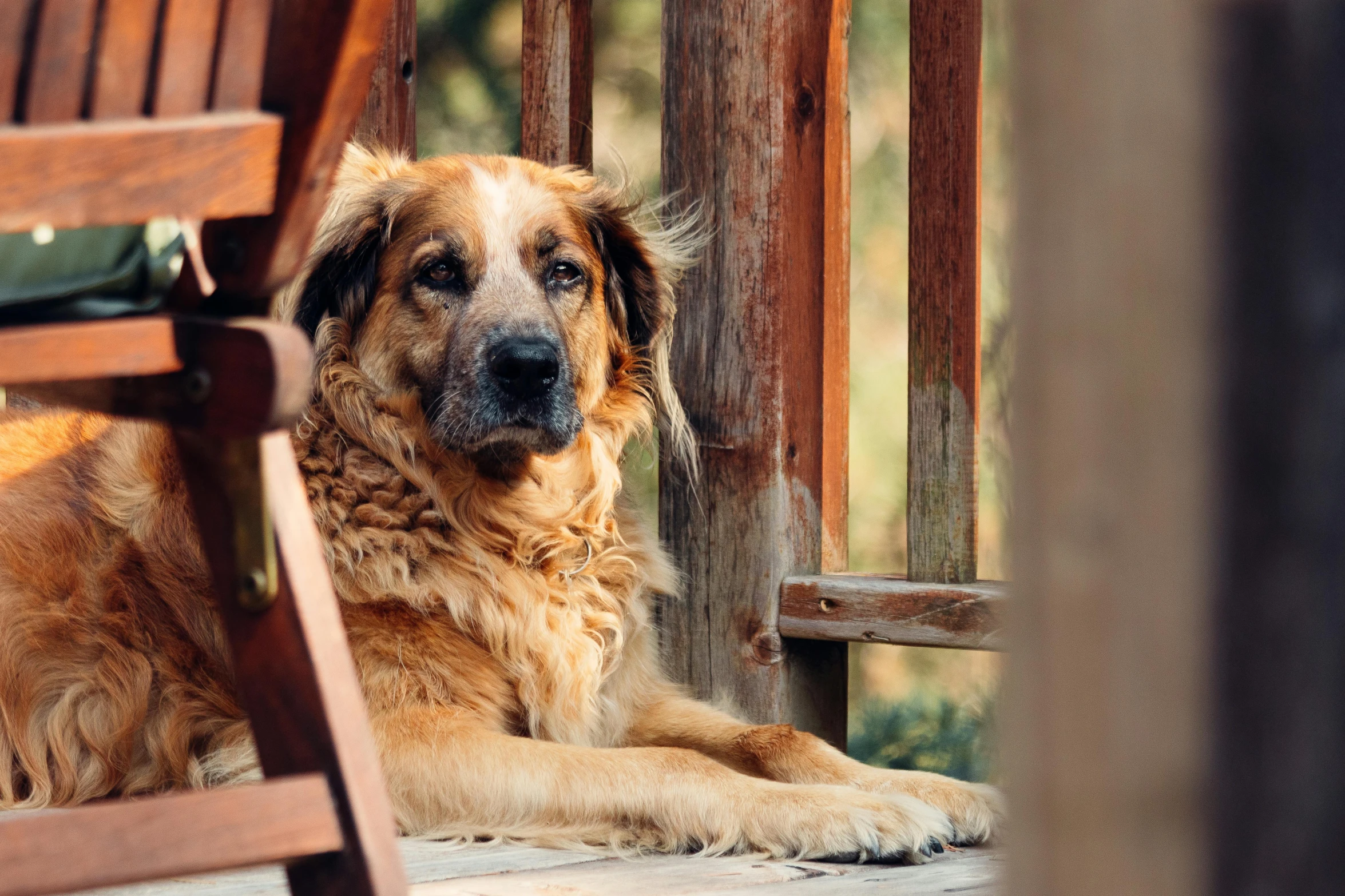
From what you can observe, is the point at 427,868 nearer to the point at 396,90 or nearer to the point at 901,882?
the point at 901,882

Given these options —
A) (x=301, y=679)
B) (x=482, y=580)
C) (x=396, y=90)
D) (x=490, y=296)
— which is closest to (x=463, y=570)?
(x=482, y=580)

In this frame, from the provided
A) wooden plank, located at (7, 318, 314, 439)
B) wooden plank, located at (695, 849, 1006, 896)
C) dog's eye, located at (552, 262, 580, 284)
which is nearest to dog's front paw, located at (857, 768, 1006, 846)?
wooden plank, located at (695, 849, 1006, 896)

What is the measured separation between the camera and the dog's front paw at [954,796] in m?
2.14

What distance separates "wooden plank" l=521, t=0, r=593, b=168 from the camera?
3.11 metres

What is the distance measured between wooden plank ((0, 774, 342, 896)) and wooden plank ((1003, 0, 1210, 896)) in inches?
22.4

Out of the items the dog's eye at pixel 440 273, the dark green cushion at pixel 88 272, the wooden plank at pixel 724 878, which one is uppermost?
the dog's eye at pixel 440 273

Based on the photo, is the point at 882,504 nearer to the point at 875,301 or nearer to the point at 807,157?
the point at 875,301

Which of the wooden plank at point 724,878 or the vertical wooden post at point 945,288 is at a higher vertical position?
the vertical wooden post at point 945,288

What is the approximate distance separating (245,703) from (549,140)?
7.69ft

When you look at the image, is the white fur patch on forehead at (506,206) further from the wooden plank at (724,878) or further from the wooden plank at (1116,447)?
the wooden plank at (1116,447)

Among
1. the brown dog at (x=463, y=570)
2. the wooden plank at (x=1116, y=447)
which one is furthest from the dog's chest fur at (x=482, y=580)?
the wooden plank at (x=1116, y=447)

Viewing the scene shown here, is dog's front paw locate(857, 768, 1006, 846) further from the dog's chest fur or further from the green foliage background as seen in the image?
the green foliage background

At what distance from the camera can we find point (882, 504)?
6477 millimetres

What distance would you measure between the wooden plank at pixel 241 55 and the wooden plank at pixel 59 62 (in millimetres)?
88
